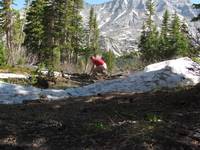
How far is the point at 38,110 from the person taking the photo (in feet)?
36.3

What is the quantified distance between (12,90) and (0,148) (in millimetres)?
7829

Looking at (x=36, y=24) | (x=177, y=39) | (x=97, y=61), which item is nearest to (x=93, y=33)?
(x=177, y=39)

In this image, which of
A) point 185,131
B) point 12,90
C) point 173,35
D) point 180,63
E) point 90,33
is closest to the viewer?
point 185,131

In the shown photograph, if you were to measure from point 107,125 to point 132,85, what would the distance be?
7882mm

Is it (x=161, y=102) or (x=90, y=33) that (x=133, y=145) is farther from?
(x=90, y=33)

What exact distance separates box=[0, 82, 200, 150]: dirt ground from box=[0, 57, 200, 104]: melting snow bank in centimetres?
273

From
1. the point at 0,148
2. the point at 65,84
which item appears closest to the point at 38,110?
the point at 0,148

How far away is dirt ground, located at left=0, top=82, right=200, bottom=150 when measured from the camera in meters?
7.29

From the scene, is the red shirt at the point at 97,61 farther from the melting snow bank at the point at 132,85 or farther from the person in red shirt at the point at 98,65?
the melting snow bank at the point at 132,85

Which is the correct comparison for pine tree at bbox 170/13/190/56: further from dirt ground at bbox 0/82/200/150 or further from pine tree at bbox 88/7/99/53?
dirt ground at bbox 0/82/200/150

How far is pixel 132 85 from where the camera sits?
53.1ft

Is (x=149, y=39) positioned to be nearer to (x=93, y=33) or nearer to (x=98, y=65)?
(x=93, y=33)

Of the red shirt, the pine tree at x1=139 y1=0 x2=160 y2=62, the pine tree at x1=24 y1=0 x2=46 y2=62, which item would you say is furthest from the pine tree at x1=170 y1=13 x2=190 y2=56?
the red shirt

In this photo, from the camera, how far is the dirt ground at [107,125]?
729 centimetres
